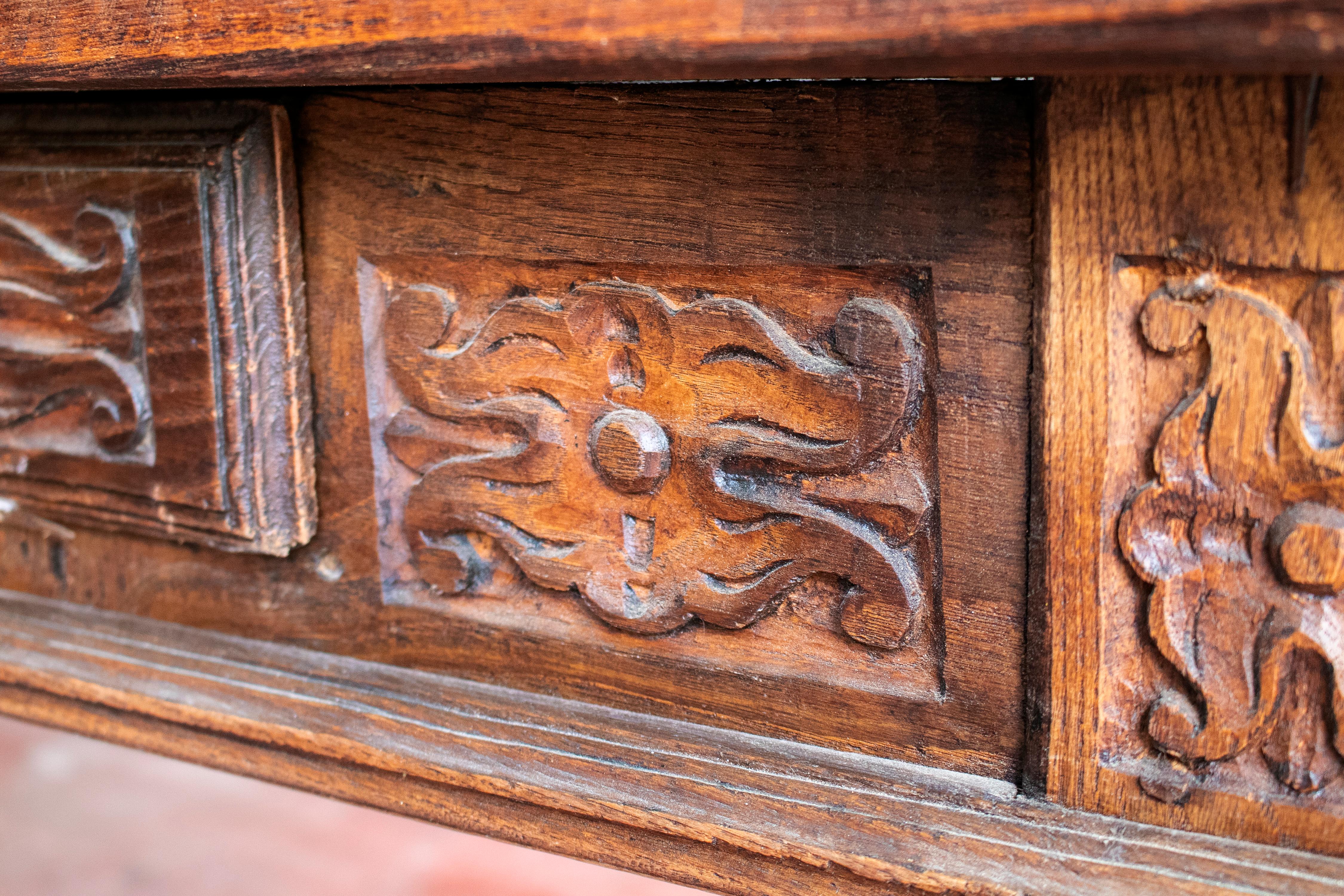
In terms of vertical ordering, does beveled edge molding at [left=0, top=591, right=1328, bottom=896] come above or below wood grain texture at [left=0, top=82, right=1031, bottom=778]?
below

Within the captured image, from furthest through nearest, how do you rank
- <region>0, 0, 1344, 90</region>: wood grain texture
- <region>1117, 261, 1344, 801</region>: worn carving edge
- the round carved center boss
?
1. the round carved center boss
2. <region>1117, 261, 1344, 801</region>: worn carving edge
3. <region>0, 0, 1344, 90</region>: wood grain texture

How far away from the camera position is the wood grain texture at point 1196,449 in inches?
15.8

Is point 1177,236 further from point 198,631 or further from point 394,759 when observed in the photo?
point 198,631

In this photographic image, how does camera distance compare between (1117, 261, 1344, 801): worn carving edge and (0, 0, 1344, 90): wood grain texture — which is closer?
(0, 0, 1344, 90): wood grain texture

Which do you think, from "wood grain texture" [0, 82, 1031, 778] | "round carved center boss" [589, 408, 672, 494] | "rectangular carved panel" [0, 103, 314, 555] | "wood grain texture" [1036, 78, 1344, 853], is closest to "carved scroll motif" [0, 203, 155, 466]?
"rectangular carved panel" [0, 103, 314, 555]

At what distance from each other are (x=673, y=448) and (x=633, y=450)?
21 mm

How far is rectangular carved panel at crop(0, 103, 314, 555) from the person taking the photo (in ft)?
1.94

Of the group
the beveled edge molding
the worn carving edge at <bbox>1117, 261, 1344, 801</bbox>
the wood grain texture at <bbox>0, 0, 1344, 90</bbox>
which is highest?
the wood grain texture at <bbox>0, 0, 1344, 90</bbox>

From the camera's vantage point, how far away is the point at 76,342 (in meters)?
0.66

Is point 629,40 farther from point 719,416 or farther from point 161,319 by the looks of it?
point 161,319

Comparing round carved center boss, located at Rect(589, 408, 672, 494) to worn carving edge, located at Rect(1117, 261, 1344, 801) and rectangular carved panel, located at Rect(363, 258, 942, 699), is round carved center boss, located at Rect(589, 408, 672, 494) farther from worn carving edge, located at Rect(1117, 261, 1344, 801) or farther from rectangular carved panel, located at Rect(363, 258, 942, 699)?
worn carving edge, located at Rect(1117, 261, 1344, 801)

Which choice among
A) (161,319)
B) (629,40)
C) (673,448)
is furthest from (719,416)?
(161,319)

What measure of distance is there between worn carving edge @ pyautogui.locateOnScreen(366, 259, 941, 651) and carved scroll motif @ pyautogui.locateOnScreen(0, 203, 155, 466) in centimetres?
16

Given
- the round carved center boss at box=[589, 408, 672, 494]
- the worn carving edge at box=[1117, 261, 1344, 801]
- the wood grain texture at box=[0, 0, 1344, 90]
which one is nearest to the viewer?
the wood grain texture at box=[0, 0, 1344, 90]
